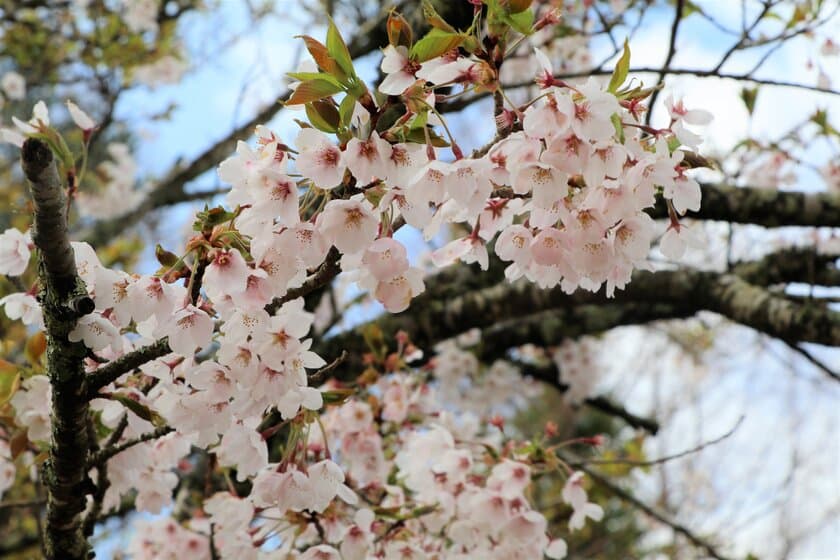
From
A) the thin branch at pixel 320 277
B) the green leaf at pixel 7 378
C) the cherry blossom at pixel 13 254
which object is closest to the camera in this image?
the thin branch at pixel 320 277

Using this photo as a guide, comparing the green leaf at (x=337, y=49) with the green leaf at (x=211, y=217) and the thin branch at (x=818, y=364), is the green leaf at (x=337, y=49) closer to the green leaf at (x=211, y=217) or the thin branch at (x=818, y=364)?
the green leaf at (x=211, y=217)

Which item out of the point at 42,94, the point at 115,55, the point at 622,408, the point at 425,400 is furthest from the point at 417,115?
the point at 42,94

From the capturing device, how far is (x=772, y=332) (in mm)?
2316

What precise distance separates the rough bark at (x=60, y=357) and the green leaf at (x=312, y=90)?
0.31 metres

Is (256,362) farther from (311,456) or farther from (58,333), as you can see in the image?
(311,456)

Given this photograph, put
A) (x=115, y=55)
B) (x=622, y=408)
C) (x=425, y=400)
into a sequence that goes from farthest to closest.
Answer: (x=115, y=55) < (x=622, y=408) < (x=425, y=400)

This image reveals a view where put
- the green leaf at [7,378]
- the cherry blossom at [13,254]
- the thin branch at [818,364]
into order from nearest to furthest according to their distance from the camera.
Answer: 1. the cherry blossom at [13,254]
2. the green leaf at [7,378]
3. the thin branch at [818,364]

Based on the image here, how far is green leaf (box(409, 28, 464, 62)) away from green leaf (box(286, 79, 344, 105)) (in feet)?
0.34

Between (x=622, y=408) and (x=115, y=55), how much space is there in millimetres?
3246

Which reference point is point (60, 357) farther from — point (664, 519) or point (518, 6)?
point (664, 519)

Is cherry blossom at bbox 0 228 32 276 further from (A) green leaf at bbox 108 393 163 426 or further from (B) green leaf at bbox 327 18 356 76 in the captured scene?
(B) green leaf at bbox 327 18 356 76

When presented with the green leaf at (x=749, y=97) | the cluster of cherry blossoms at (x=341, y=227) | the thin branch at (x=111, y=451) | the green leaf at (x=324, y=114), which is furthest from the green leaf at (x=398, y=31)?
the green leaf at (x=749, y=97)

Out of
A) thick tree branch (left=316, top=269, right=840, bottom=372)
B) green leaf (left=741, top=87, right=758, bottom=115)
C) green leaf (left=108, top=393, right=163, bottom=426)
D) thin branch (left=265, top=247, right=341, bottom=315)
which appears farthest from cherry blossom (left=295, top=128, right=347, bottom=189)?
green leaf (left=741, top=87, right=758, bottom=115)

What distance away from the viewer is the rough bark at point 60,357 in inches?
36.0
